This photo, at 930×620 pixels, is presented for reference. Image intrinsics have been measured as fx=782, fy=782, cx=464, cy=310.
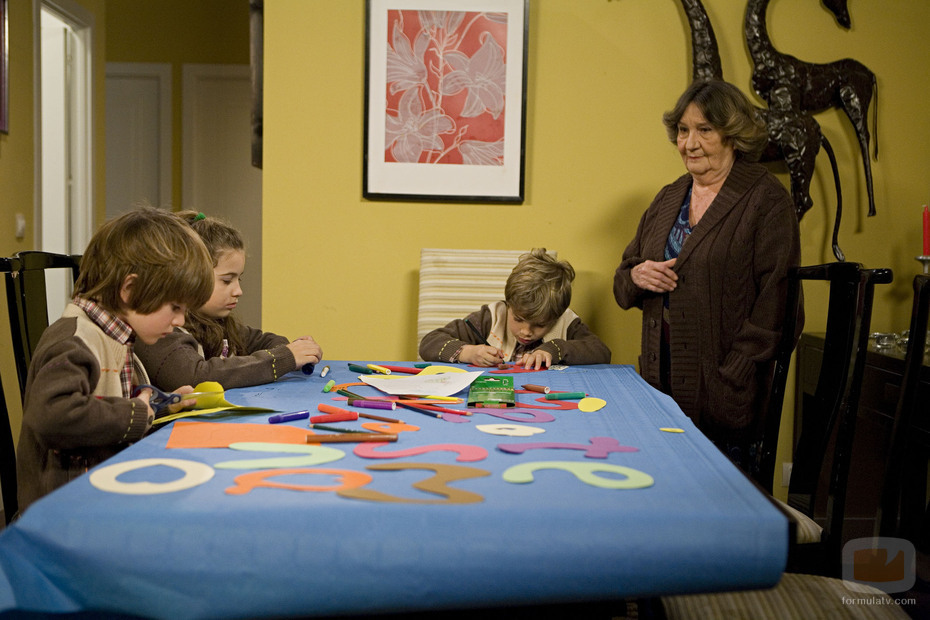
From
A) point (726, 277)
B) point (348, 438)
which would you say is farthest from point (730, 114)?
point (348, 438)

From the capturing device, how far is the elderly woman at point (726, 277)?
81.0 inches

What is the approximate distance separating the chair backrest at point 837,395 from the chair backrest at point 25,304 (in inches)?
63.4

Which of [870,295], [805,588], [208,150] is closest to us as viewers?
[805,588]

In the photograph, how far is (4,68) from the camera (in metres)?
3.26

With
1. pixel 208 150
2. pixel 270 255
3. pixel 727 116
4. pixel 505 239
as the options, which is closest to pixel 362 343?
pixel 270 255

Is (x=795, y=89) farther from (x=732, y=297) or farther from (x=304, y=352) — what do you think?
(x=304, y=352)

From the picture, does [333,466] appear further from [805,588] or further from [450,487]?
[805,588]

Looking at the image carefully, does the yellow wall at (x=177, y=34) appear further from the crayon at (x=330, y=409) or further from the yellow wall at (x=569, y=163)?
the crayon at (x=330, y=409)

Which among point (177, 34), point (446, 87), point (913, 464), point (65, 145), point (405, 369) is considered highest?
point (177, 34)

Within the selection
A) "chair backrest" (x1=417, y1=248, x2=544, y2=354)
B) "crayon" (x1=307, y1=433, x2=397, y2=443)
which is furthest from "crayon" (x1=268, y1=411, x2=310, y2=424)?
"chair backrest" (x1=417, y1=248, x2=544, y2=354)

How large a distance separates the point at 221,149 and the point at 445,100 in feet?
9.71

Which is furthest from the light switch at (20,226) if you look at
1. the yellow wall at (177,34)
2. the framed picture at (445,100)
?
the yellow wall at (177,34)

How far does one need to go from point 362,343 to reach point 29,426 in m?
1.70

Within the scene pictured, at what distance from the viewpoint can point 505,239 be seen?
2855 millimetres
